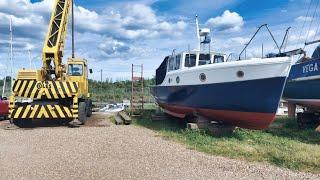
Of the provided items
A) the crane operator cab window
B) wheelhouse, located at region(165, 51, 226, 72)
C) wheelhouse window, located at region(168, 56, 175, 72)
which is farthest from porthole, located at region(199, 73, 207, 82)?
the crane operator cab window

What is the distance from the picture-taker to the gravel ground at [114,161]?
7.20m

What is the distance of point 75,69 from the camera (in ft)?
59.0

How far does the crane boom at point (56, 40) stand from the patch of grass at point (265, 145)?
14.5 feet

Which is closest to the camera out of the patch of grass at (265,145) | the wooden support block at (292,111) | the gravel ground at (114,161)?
the gravel ground at (114,161)

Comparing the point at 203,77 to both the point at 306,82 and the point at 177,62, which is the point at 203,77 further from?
the point at 306,82

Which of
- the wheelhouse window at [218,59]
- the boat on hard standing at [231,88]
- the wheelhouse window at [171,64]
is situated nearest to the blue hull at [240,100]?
the boat on hard standing at [231,88]

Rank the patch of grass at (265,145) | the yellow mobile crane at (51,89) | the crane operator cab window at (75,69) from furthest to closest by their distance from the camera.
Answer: the crane operator cab window at (75,69), the yellow mobile crane at (51,89), the patch of grass at (265,145)

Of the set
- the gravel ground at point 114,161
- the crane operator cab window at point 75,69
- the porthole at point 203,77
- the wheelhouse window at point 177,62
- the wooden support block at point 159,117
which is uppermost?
the wheelhouse window at point 177,62

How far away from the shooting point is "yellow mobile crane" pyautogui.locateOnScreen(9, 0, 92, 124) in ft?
49.2

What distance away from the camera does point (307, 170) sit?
7.68 metres

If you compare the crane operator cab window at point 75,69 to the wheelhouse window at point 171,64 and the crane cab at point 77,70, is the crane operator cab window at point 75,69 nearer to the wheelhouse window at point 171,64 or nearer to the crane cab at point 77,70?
the crane cab at point 77,70

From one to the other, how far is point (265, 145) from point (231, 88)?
195 cm

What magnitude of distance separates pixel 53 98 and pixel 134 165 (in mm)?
8257

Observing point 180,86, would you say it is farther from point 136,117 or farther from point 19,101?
point 19,101
